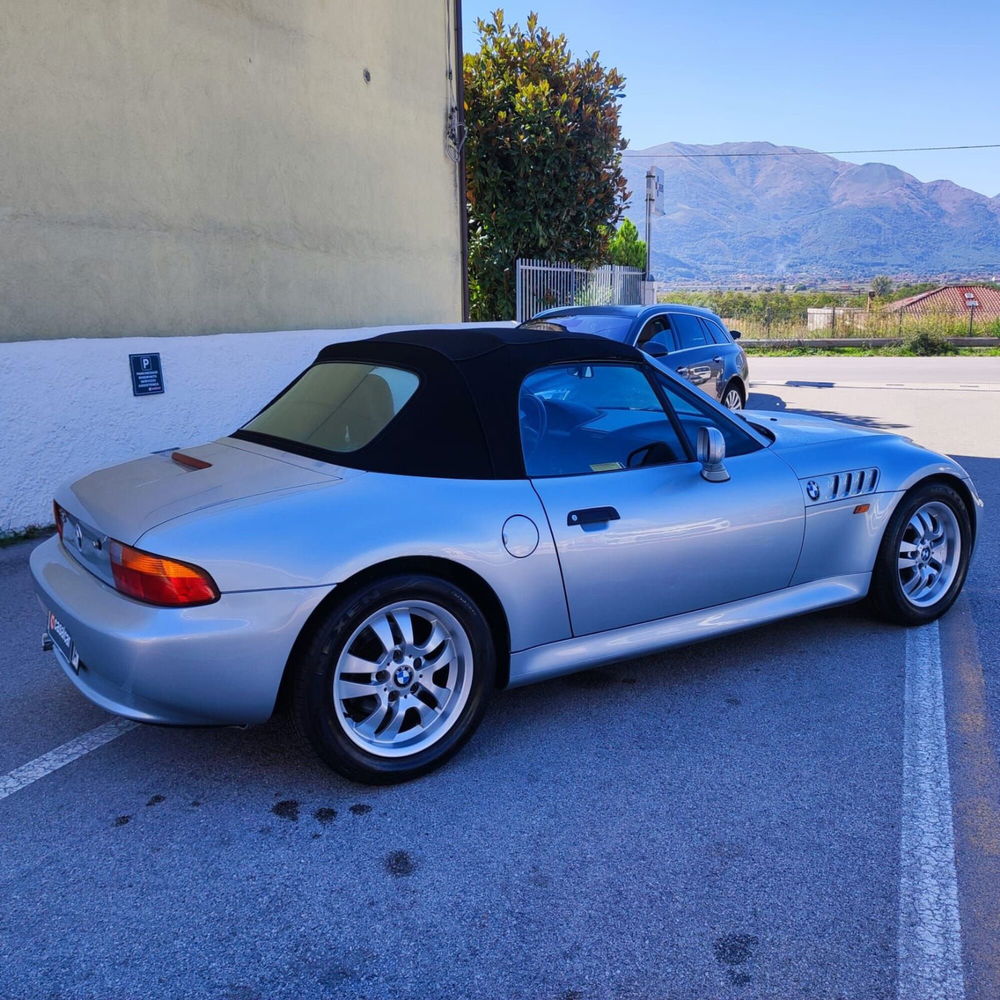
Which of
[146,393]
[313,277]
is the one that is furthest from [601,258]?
[146,393]

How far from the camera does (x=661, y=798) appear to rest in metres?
2.95

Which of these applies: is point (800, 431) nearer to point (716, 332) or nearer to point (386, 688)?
point (386, 688)

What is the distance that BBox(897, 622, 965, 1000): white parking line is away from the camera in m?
2.18

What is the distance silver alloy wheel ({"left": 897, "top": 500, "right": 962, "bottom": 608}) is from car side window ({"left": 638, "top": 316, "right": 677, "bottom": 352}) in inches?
191

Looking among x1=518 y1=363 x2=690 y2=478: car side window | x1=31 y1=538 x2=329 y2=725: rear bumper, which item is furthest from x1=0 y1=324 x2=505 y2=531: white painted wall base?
x1=518 y1=363 x2=690 y2=478: car side window

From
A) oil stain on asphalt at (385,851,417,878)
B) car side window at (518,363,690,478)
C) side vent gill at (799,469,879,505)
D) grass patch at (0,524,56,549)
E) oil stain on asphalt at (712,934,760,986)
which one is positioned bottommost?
grass patch at (0,524,56,549)

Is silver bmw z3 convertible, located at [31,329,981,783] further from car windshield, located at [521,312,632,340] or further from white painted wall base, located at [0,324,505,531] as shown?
car windshield, located at [521,312,632,340]

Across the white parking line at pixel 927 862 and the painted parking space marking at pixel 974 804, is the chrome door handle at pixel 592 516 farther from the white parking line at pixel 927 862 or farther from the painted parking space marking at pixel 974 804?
the painted parking space marking at pixel 974 804

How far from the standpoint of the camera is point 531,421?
11.3 feet

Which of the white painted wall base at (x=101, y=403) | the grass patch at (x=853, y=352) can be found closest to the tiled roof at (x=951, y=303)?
the grass patch at (x=853, y=352)

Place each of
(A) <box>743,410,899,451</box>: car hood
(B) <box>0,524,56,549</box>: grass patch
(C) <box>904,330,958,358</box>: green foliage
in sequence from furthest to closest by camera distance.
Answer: (C) <box>904,330,958,358</box>: green foliage → (B) <box>0,524,56,549</box>: grass patch → (A) <box>743,410,899,451</box>: car hood

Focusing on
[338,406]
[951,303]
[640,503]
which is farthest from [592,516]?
[951,303]

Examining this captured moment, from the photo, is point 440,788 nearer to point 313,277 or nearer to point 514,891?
point 514,891

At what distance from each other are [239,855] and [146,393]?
515 centimetres
